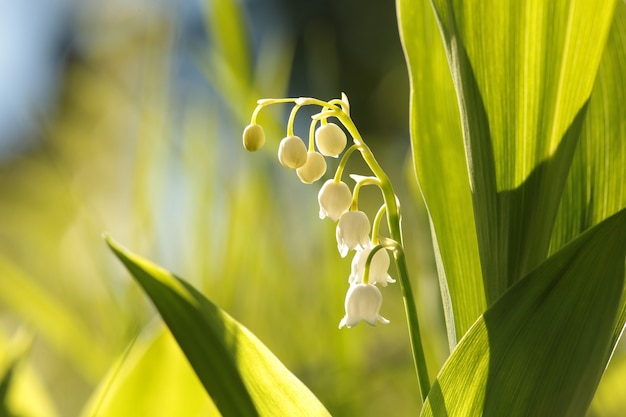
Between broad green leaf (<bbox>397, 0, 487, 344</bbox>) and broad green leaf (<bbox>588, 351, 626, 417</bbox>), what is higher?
broad green leaf (<bbox>397, 0, 487, 344</bbox>)

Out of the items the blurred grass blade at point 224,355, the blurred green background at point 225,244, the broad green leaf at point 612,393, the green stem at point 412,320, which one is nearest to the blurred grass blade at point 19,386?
the blurred green background at point 225,244

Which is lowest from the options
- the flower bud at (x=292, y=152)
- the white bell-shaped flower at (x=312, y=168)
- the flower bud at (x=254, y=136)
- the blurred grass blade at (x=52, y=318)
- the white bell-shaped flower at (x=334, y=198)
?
the blurred grass blade at (x=52, y=318)

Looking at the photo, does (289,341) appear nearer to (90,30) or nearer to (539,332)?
(539,332)

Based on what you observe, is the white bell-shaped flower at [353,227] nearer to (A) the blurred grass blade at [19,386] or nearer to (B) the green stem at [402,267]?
(B) the green stem at [402,267]

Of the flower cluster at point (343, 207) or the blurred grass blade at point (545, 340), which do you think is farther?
the flower cluster at point (343, 207)

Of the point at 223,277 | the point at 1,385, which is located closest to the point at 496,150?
the point at 1,385

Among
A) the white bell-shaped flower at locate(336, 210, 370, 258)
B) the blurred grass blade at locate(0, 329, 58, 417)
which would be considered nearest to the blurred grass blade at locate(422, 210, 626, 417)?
the white bell-shaped flower at locate(336, 210, 370, 258)

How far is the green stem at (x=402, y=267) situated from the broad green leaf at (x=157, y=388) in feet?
1.10

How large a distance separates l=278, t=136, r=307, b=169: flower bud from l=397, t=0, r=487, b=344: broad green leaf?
7cm

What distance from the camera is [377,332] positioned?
1.60 metres

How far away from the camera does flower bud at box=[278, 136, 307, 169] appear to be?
17.7 inches

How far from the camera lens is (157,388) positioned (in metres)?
0.70

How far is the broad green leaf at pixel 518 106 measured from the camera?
39 centimetres

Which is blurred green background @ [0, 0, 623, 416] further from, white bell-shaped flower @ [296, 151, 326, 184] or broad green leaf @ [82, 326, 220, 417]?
white bell-shaped flower @ [296, 151, 326, 184]
